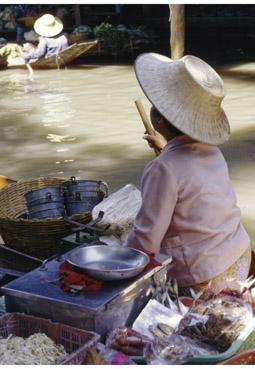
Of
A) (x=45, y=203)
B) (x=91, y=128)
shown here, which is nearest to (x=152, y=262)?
(x=45, y=203)

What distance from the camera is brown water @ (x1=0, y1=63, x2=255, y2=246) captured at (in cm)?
797

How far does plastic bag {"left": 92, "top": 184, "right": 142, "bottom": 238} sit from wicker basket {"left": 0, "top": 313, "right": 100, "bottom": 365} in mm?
1320

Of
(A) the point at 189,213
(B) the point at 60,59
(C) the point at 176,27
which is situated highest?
(A) the point at 189,213

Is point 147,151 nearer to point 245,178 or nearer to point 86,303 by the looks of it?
point 245,178

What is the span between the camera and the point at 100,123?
1077 cm

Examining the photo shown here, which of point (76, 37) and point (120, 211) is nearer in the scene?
point (120, 211)

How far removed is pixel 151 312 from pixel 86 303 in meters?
0.38

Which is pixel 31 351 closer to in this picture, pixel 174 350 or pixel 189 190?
pixel 174 350

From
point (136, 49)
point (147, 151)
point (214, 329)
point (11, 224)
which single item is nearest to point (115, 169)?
point (147, 151)

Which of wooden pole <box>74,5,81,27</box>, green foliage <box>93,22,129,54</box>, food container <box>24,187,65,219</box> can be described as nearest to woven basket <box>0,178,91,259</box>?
food container <box>24,187,65,219</box>

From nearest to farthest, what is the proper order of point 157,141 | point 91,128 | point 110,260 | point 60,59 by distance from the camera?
point 110,260 < point 157,141 < point 91,128 < point 60,59

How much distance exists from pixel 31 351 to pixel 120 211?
5.35 feet

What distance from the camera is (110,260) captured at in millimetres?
3057

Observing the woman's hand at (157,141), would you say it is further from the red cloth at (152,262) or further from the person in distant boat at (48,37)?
the person in distant boat at (48,37)
